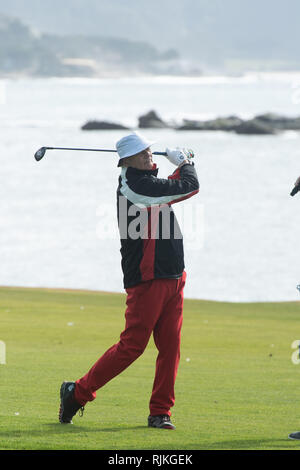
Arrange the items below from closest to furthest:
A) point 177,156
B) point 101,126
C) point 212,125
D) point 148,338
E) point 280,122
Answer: point 148,338, point 177,156, point 101,126, point 280,122, point 212,125

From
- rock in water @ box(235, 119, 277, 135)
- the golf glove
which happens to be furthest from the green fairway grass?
rock in water @ box(235, 119, 277, 135)

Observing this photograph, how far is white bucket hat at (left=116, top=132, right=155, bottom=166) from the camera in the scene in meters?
6.35

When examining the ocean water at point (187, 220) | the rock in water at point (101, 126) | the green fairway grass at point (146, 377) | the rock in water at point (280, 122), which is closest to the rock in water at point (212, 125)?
the rock in water at point (280, 122)

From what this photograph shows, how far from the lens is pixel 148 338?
6.41 m

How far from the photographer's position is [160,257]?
247 inches

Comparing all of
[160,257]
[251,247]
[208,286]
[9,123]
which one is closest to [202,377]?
[160,257]

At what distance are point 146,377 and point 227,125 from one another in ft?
356

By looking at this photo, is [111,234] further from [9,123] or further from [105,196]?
[9,123]

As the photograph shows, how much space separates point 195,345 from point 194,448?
5.49 meters

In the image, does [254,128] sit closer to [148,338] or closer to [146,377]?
[146,377]

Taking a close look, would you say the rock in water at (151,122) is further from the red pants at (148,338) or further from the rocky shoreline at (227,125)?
the red pants at (148,338)

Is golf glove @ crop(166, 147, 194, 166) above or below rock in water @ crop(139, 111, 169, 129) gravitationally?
below

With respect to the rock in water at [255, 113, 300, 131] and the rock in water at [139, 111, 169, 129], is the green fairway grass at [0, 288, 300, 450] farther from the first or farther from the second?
the rock in water at [255, 113, 300, 131]

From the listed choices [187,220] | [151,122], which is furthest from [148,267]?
[151,122]
